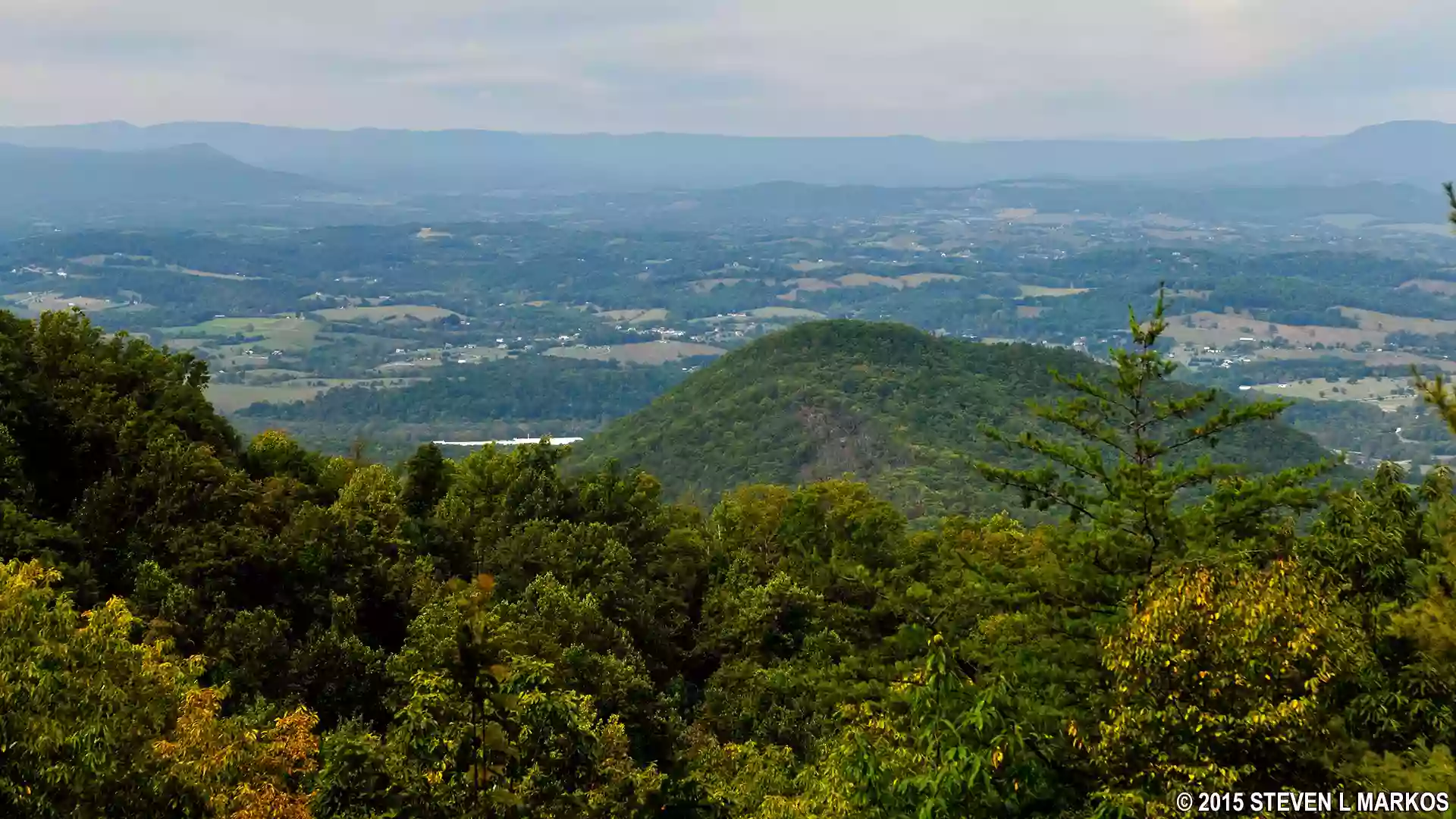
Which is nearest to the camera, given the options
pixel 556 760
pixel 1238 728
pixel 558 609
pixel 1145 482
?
pixel 1238 728

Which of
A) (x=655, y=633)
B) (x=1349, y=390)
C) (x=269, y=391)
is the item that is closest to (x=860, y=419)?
(x=655, y=633)

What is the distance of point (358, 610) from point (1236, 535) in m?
16.0

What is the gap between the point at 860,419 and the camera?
78.4 metres

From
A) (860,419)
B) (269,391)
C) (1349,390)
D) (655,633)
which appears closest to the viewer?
(655,633)

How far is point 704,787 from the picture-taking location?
609 inches

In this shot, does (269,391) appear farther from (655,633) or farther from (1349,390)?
(1349,390)

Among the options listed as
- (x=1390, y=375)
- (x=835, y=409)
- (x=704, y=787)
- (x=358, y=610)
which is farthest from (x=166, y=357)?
(x=1390, y=375)

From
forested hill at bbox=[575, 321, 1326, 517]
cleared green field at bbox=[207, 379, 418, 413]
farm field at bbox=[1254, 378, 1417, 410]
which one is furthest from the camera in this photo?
farm field at bbox=[1254, 378, 1417, 410]

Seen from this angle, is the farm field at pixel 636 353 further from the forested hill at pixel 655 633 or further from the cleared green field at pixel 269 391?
the forested hill at pixel 655 633

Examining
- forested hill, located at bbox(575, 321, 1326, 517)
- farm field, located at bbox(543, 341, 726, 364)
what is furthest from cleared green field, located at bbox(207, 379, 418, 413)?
forested hill, located at bbox(575, 321, 1326, 517)

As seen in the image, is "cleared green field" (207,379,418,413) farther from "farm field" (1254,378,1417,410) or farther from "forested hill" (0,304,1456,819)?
"farm field" (1254,378,1417,410)

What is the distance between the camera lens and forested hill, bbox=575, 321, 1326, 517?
7031 centimetres

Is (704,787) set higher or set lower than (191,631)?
lower

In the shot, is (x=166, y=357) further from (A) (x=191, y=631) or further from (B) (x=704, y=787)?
(B) (x=704, y=787)
